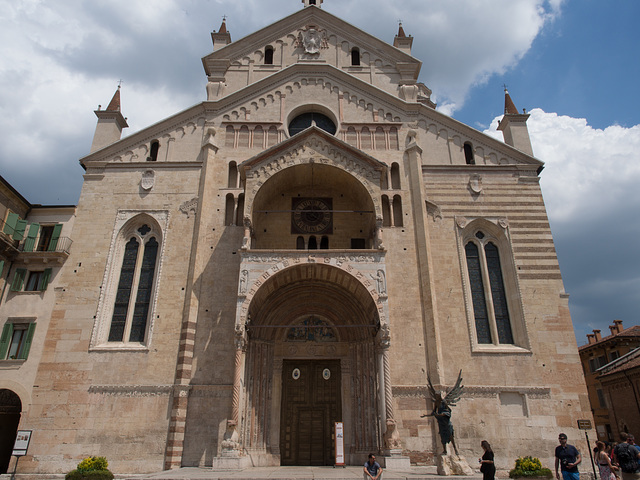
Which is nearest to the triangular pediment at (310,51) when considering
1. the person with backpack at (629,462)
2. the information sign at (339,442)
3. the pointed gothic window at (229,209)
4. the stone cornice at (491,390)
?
the pointed gothic window at (229,209)

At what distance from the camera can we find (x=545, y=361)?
17547 millimetres

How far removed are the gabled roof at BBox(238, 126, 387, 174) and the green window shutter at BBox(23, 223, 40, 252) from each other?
9314 mm

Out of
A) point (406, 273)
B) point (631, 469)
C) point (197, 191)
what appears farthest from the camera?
point (197, 191)

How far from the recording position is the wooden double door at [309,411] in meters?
17.7

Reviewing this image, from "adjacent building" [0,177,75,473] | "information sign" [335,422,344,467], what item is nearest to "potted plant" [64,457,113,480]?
"adjacent building" [0,177,75,473]

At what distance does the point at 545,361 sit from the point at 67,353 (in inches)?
741

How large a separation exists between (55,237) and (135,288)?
168 inches

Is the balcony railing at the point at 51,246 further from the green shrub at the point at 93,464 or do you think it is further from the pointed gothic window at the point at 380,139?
the pointed gothic window at the point at 380,139

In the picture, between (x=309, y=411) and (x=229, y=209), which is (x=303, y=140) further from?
(x=309, y=411)

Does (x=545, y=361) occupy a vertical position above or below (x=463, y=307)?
below

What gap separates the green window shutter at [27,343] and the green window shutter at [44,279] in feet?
5.13

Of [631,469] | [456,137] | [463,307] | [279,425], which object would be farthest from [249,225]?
[631,469]

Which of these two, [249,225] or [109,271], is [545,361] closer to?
[249,225]

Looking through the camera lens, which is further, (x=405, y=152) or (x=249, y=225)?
(x=405, y=152)
